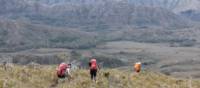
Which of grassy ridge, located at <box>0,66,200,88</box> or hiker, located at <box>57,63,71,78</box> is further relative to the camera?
hiker, located at <box>57,63,71,78</box>

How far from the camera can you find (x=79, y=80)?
122ft

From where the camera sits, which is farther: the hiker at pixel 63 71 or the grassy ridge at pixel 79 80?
the hiker at pixel 63 71

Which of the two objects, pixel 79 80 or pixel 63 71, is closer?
pixel 63 71

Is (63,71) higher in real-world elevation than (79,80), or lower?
higher

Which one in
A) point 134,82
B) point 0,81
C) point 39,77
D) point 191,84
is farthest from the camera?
point 191,84

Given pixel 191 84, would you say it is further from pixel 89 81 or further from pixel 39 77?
pixel 39 77

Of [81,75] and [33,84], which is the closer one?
[33,84]

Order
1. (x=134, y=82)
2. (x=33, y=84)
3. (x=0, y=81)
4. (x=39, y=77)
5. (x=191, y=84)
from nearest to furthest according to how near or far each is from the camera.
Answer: (x=0, y=81)
(x=33, y=84)
(x=39, y=77)
(x=134, y=82)
(x=191, y=84)

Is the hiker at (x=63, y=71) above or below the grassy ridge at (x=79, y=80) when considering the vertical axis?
above

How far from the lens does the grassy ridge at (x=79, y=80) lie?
116 ft

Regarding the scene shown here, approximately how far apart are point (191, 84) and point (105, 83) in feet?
31.9

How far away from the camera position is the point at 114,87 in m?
37.5

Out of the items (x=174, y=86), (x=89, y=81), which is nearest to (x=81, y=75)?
(x=89, y=81)

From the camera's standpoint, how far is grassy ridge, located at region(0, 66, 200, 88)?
3531cm
